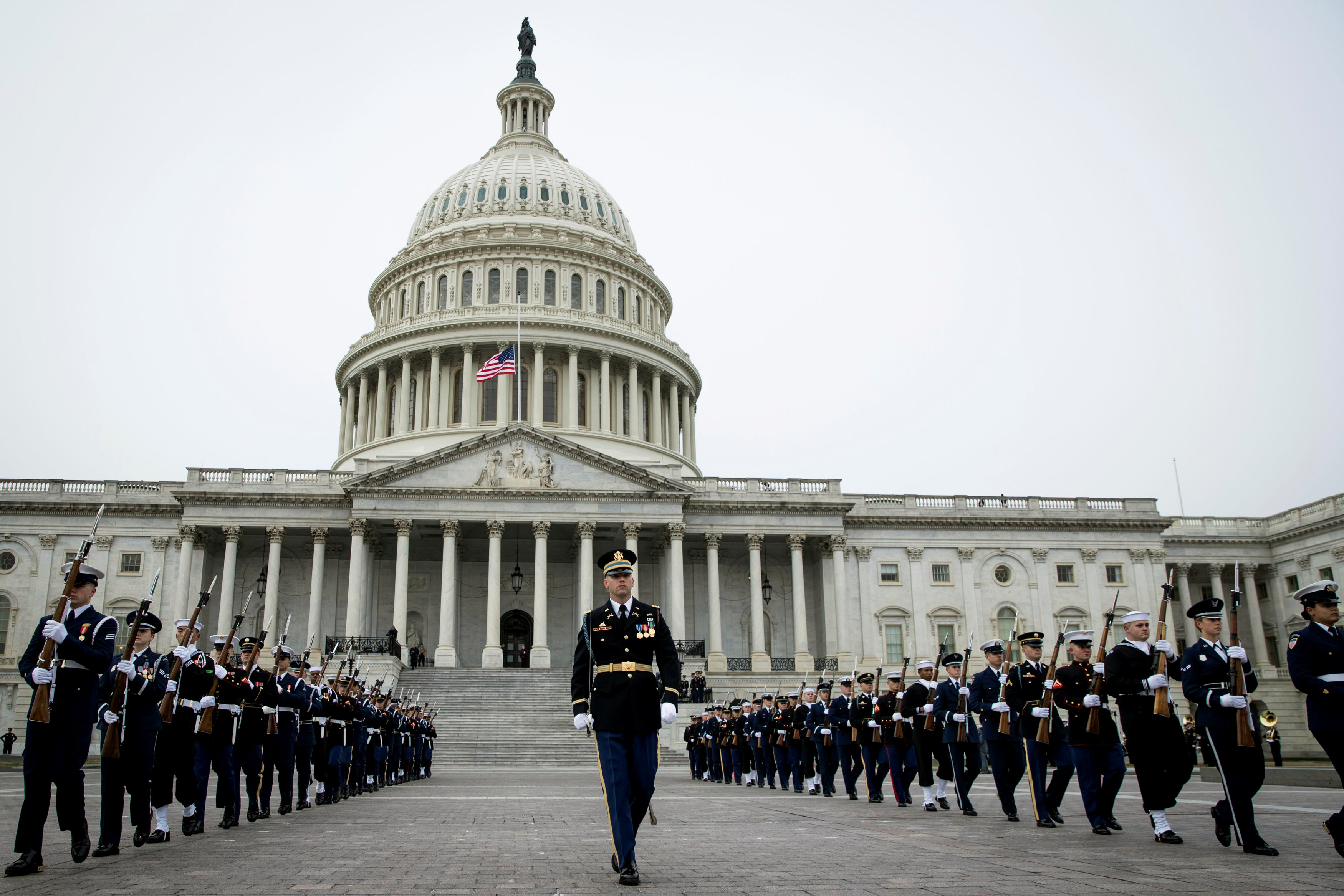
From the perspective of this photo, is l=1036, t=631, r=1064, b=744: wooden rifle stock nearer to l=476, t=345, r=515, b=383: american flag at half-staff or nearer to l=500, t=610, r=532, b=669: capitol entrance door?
l=500, t=610, r=532, b=669: capitol entrance door

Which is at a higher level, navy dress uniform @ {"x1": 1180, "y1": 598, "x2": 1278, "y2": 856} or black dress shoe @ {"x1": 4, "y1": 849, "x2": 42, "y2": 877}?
navy dress uniform @ {"x1": 1180, "y1": 598, "x2": 1278, "y2": 856}

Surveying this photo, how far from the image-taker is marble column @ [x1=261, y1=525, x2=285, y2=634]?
2026 inches

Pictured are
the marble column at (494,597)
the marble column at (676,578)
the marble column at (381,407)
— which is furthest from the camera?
the marble column at (381,407)

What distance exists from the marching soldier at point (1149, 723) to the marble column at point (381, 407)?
202ft

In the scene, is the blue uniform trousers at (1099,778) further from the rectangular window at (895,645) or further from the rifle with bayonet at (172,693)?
the rectangular window at (895,645)

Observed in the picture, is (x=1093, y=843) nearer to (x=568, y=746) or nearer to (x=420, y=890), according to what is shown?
(x=420, y=890)

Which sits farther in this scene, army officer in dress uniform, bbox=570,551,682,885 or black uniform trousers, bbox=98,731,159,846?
black uniform trousers, bbox=98,731,159,846

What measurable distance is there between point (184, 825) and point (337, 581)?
4538 cm

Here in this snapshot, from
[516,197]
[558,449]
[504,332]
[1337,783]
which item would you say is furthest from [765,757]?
[516,197]

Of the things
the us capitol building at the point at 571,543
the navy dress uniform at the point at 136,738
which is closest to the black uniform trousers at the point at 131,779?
the navy dress uniform at the point at 136,738

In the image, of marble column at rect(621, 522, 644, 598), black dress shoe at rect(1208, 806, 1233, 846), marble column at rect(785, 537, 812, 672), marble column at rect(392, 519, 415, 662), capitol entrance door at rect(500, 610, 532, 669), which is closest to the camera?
black dress shoe at rect(1208, 806, 1233, 846)

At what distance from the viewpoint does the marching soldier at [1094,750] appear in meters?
12.3

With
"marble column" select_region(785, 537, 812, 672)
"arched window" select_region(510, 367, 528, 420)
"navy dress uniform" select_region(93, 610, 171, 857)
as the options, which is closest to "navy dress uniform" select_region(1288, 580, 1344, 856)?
"navy dress uniform" select_region(93, 610, 171, 857)

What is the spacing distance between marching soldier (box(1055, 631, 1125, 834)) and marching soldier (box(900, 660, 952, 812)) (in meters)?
3.99
